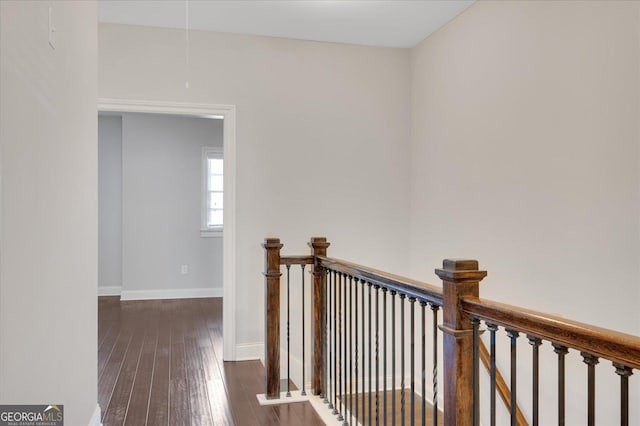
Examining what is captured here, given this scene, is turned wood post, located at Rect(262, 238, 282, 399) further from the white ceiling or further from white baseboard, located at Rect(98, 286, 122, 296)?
white baseboard, located at Rect(98, 286, 122, 296)

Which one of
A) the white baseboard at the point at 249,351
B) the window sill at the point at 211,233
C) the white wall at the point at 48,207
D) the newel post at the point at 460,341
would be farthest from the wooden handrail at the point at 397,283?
the window sill at the point at 211,233

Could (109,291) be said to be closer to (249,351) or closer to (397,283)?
(249,351)

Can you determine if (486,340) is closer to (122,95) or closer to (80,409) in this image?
(80,409)

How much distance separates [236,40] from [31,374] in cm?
342

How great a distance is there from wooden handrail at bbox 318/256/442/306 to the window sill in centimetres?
445

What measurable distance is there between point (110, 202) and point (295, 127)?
13.0ft

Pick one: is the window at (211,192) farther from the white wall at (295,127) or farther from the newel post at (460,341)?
the newel post at (460,341)

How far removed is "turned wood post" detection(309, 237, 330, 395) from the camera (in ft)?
10.3

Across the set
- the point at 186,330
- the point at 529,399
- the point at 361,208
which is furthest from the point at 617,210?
the point at 186,330

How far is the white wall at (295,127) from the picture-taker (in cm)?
414

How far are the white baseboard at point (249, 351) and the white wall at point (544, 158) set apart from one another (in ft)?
5.32

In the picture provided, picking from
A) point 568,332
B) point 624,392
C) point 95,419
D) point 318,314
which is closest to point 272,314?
point 318,314

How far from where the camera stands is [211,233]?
7.05 m

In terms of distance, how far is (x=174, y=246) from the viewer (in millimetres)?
6895
